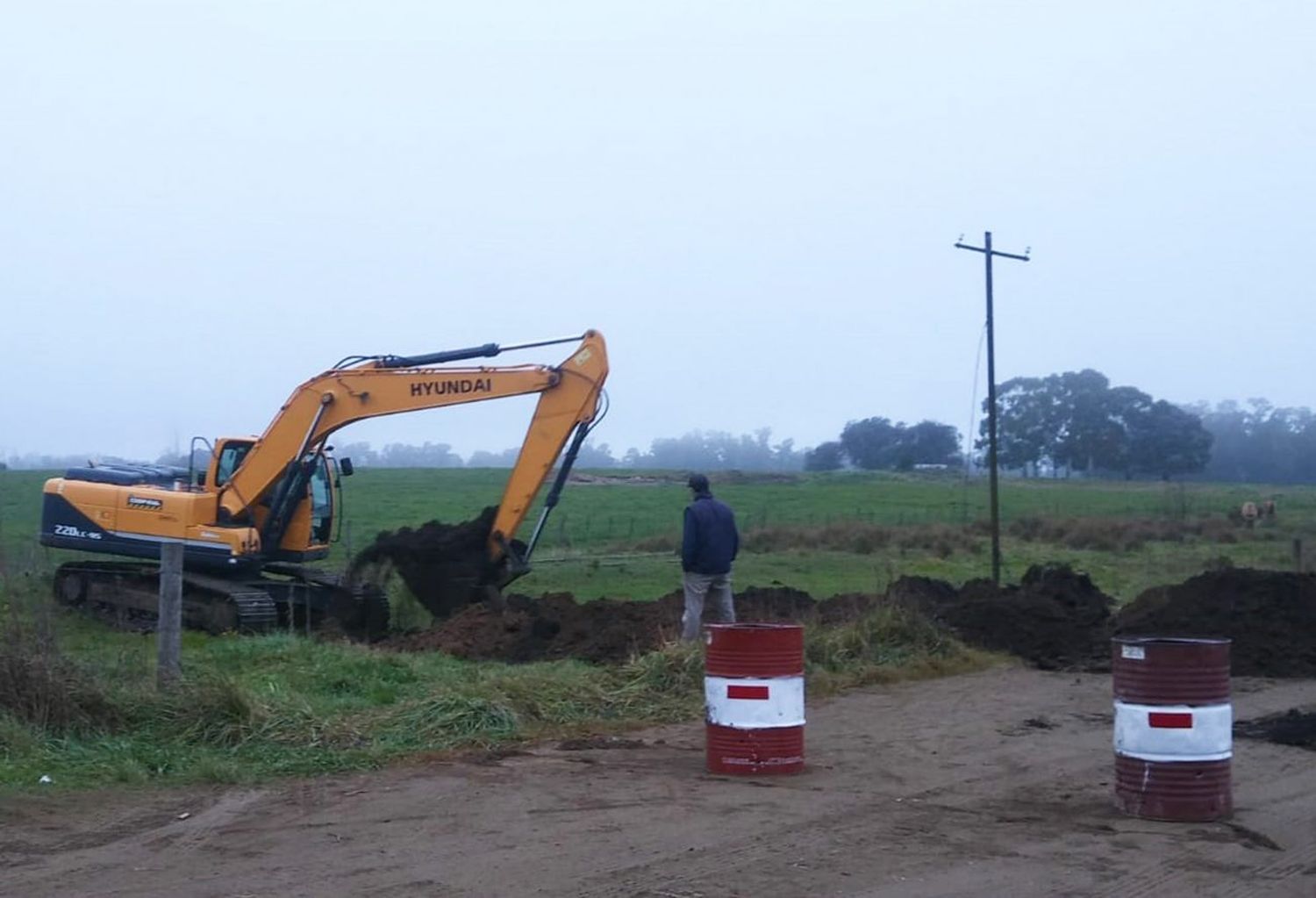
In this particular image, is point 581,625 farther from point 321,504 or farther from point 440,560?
point 321,504

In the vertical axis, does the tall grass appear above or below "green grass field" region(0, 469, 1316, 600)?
below

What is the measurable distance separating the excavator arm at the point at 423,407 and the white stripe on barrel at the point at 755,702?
9167 millimetres

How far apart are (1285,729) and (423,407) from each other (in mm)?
11933

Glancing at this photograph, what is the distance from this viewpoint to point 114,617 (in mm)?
21859

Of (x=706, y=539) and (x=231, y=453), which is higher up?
(x=231, y=453)

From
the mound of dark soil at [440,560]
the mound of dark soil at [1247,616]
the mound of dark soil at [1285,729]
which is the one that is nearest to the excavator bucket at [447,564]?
the mound of dark soil at [440,560]

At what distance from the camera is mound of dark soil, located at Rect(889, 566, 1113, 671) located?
17.7 m

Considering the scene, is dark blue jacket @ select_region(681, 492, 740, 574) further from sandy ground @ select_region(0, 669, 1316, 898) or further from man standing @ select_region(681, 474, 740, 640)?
sandy ground @ select_region(0, 669, 1316, 898)

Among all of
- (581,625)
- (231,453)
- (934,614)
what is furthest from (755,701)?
(231,453)

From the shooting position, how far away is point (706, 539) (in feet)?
49.9

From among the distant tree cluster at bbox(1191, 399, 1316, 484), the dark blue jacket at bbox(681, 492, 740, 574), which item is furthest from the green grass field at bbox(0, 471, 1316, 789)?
the distant tree cluster at bbox(1191, 399, 1316, 484)

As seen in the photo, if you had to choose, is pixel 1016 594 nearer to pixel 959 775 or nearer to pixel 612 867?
pixel 959 775

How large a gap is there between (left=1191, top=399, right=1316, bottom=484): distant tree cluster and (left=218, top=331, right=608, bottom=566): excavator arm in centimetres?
6984

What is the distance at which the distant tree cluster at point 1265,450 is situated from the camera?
9459 cm
